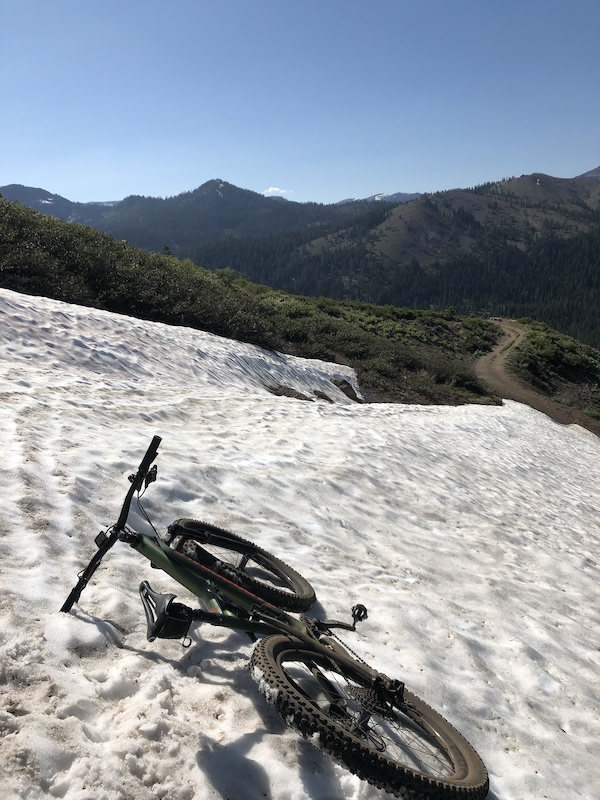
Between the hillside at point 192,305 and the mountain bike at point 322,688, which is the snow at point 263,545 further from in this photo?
the hillside at point 192,305

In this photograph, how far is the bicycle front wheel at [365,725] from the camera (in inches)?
118

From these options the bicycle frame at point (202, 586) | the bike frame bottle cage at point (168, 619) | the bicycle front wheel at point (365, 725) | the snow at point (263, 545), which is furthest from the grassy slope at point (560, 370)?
the bike frame bottle cage at point (168, 619)

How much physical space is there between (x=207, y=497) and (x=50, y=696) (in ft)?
13.3

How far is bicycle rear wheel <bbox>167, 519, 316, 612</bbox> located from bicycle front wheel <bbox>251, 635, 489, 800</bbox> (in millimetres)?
919

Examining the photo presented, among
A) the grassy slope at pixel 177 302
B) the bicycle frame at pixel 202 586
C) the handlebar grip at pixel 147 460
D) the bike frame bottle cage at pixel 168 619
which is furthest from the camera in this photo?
the grassy slope at pixel 177 302

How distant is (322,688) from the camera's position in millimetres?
3904

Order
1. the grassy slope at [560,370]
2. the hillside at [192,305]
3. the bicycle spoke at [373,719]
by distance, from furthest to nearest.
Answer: the grassy slope at [560,370] → the hillside at [192,305] → the bicycle spoke at [373,719]

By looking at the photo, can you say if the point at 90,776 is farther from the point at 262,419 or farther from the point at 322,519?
the point at 262,419

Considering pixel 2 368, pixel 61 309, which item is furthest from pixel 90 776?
pixel 61 309

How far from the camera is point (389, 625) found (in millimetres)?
5723

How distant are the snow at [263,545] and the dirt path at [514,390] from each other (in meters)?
22.3

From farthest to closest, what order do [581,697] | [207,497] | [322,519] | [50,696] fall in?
[322,519], [207,497], [581,697], [50,696]

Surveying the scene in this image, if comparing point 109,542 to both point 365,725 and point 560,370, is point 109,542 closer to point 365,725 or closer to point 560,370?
point 365,725

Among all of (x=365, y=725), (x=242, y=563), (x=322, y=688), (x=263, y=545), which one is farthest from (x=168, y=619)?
(x=263, y=545)
